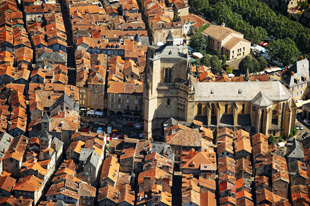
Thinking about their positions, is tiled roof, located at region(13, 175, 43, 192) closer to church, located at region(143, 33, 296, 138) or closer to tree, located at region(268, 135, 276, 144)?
church, located at region(143, 33, 296, 138)

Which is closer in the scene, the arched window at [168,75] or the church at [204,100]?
the church at [204,100]

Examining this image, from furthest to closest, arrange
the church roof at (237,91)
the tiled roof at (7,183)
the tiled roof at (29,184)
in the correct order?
the church roof at (237,91), the tiled roof at (7,183), the tiled roof at (29,184)

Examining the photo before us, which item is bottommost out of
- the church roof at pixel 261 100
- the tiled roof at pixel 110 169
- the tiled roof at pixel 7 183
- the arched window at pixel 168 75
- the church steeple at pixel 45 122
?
the tiled roof at pixel 7 183

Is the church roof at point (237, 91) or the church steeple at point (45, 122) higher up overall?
the church roof at point (237, 91)

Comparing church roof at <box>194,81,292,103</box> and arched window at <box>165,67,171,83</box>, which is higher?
arched window at <box>165,67,171,83</box>

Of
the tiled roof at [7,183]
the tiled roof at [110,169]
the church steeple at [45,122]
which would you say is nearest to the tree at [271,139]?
the tiled roof at [110,169]

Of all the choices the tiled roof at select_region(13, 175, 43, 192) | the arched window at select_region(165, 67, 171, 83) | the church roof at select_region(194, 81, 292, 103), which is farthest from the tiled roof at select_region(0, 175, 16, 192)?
the church roof at select_region(194, 81, 292, 103)

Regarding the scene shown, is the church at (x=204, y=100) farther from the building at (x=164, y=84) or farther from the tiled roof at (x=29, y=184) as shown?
the tiled roof at (x=29, y=184)

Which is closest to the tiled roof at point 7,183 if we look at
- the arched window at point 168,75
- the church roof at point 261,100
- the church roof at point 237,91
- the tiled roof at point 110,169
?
the tiled roof at point 110,169

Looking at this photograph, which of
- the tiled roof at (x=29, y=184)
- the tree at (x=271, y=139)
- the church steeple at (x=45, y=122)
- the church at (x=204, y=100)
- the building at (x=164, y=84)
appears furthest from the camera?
the tree at (x=271, y=139)

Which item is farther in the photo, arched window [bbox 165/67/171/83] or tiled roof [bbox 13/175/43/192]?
arched window [bbox 165/67/171/83]
